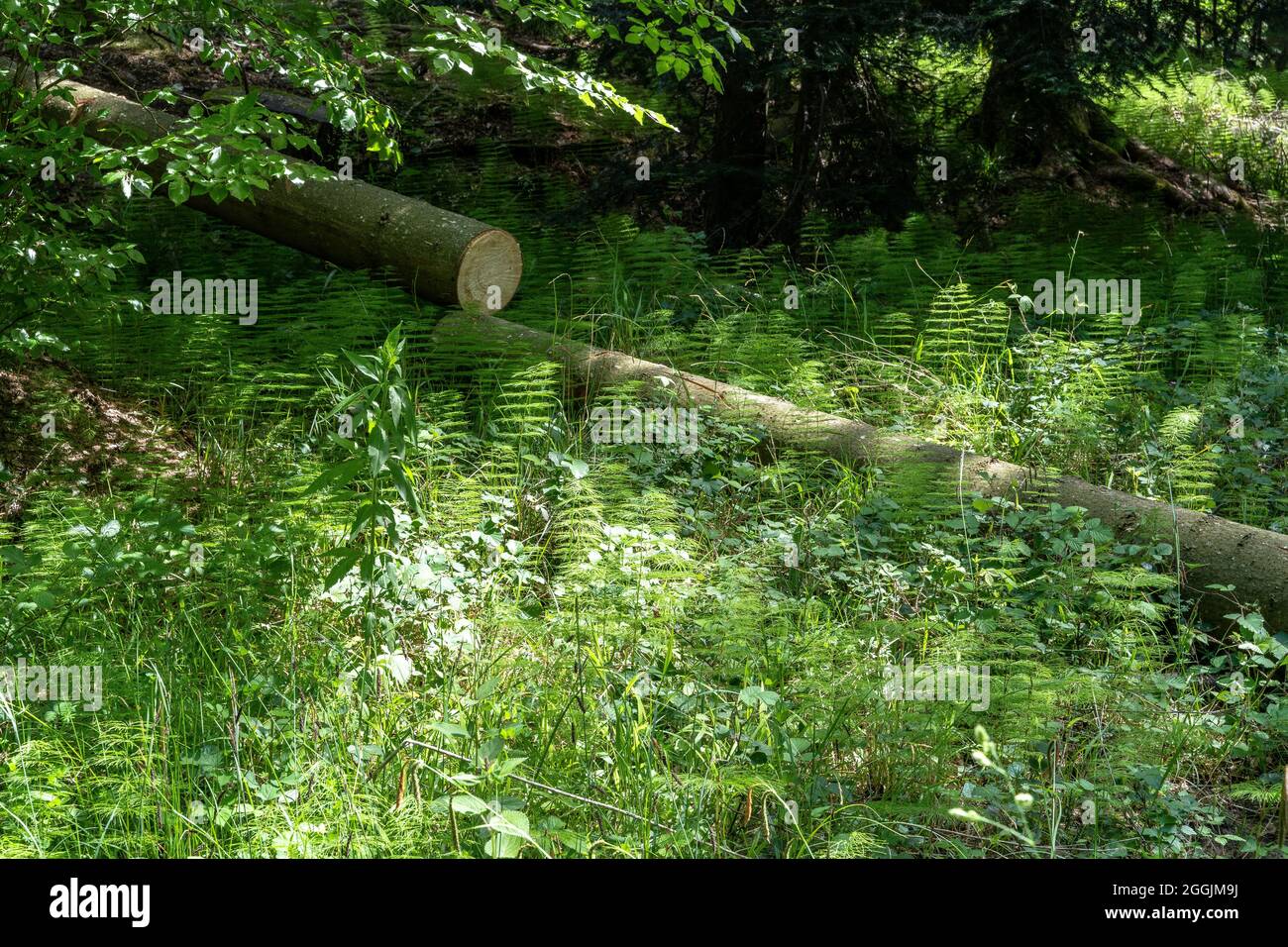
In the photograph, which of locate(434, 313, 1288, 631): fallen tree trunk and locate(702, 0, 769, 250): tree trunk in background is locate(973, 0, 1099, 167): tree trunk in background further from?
locate(434, 313, 1288, 631): fallen tree trunk

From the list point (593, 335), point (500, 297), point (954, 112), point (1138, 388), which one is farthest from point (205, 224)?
point (1138, 388)

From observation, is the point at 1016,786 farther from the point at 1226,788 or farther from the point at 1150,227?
the point at 1150,227

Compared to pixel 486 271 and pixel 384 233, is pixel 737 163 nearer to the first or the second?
pixel 486 271

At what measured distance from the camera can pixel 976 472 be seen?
5555mm

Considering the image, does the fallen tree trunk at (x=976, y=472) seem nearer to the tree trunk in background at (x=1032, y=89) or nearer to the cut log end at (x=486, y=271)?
the cut log end at (x=486, y=271)

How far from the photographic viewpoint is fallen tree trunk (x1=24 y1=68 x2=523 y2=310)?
8117mm

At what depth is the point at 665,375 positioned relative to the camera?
677 cm

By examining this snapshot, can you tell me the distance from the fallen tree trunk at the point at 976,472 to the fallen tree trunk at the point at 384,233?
1.70 feet

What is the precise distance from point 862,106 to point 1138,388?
13.2 ft

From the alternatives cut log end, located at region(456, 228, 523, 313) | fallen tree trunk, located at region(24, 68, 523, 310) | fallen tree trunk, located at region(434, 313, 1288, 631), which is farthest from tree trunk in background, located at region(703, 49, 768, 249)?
fallen tree trunk, located at region(434, 313, 1288, 631)

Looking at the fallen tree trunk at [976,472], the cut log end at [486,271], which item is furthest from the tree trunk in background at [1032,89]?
the cut log end at [486,271]

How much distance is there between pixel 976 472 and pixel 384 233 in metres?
5.18

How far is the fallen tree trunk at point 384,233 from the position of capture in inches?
320

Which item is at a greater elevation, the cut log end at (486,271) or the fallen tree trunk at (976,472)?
the cut log end at (486,271)
